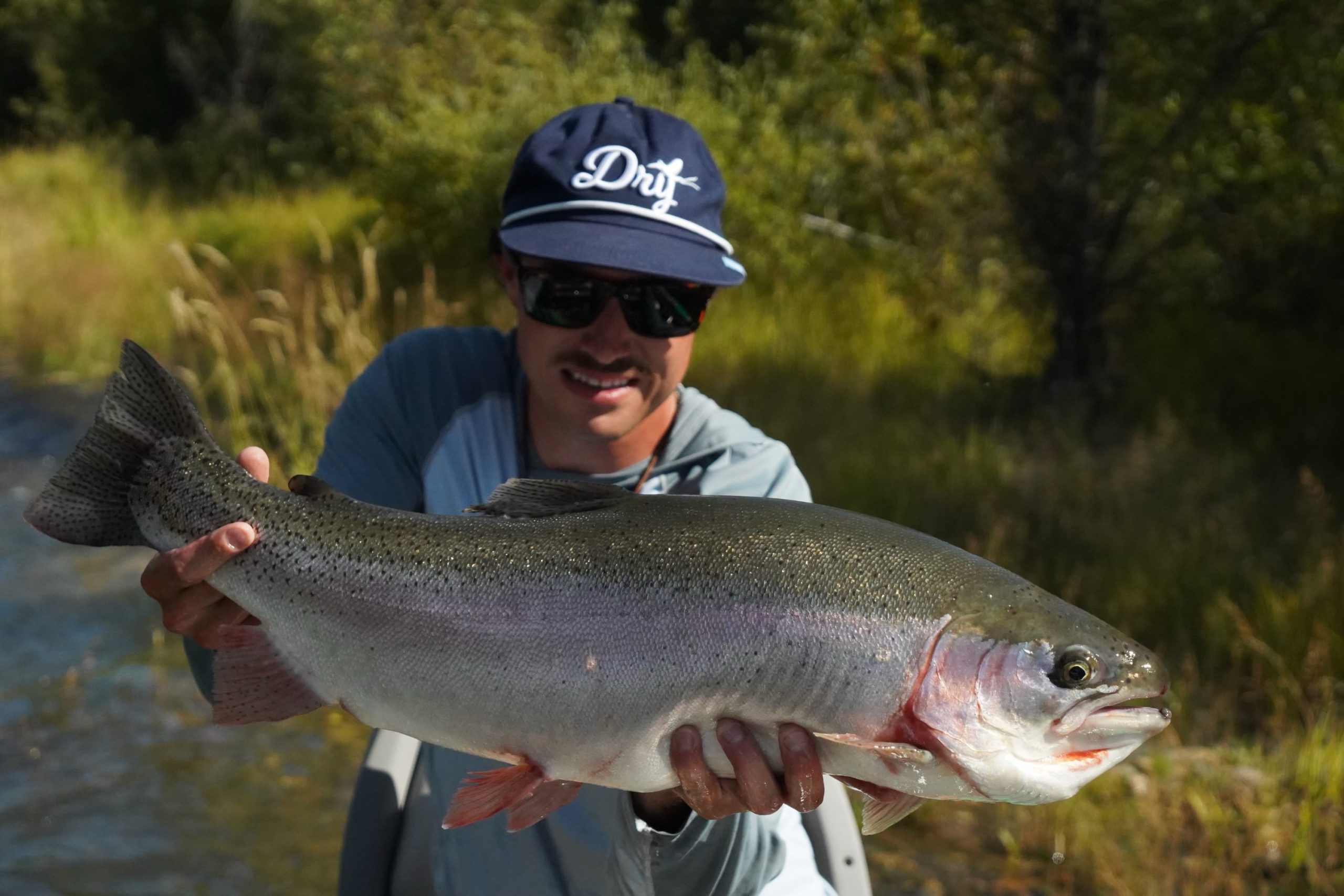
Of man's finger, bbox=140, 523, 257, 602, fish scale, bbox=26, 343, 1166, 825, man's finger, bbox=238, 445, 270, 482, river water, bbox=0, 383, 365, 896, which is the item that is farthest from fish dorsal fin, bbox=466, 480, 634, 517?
river water, bbox=0, 383, 365, 896

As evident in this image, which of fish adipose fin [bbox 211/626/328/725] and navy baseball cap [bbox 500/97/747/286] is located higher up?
navy baseball cap [bbox 500/97/747/286]

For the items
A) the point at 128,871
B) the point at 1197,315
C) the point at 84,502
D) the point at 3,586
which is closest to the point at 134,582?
the point at 3,586

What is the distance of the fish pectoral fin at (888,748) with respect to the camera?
214cm

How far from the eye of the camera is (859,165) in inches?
460

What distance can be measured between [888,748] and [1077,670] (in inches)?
12.9

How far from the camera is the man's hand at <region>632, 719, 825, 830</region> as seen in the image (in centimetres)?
223

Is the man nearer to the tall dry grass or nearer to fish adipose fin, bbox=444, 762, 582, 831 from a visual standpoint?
fish adipose fin, bbox=444, 762, 582, 831

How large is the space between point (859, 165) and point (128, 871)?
8798mm

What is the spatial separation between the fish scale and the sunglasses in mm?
705

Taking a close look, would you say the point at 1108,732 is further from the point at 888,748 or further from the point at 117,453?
the point at 117,453

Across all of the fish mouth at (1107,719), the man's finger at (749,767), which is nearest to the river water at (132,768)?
the man's finger at (749,767)

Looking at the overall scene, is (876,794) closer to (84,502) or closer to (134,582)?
(84,502)

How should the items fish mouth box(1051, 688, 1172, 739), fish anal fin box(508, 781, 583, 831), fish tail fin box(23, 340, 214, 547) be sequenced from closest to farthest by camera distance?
1. fish mouth box(1051, 688, 1172, 739)
2. fish anal fin box(508, 781, 583, 831)
3. fish tail fin box(23, 340, 214, 547)

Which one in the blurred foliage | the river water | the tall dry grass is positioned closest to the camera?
the tall dry grass
